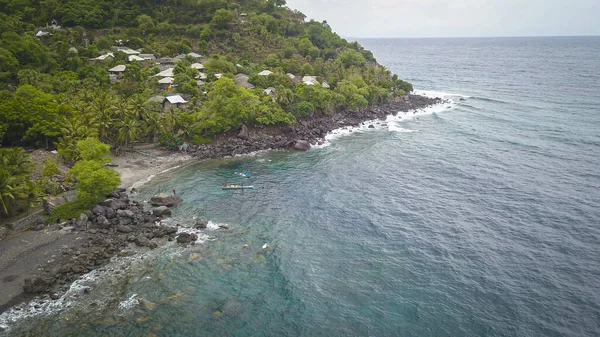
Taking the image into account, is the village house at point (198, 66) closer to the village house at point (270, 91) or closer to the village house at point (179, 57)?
the village house at point (179, 57)

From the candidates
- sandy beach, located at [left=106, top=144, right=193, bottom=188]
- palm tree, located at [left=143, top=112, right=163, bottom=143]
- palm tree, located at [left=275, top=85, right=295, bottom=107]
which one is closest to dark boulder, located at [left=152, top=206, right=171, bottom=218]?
sandy beach, located at [left=106, top=144, right=193, bottom=188]

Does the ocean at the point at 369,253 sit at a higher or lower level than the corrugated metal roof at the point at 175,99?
lower

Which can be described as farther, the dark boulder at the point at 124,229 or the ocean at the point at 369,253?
the dark boulder at the point at 124,229

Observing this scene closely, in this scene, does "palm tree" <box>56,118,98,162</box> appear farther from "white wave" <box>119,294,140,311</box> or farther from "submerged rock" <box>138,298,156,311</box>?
"submerged rock" <box>138,298,156,311</box>

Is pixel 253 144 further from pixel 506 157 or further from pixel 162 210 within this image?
pixel 506 157

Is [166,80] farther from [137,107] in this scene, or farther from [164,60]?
[137,107]

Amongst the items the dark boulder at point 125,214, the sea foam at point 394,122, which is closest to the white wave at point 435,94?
the sea foam at point 394,122
